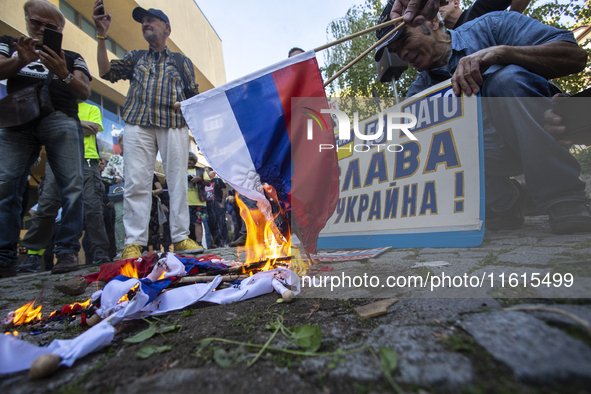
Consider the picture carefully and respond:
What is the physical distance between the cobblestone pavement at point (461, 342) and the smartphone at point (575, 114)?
1.24 m

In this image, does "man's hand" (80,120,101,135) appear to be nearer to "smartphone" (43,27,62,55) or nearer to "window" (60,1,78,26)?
"smartphone" (43,27,62,55)

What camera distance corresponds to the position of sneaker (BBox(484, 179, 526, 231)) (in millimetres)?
3021

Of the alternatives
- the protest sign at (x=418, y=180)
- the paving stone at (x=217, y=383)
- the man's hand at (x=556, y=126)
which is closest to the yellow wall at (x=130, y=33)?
the protest sign at (x=418, y=180)

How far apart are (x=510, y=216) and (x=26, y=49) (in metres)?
4.88

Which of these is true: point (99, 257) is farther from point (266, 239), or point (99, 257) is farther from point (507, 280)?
point (507, 280)

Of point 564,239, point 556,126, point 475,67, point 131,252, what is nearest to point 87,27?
point 131,252

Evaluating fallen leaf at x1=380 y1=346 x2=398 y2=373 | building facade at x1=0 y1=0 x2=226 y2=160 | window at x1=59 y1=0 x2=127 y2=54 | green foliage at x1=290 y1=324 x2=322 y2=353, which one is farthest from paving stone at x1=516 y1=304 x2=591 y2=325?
window at x1=59 y1=0 x2=127 y2=54

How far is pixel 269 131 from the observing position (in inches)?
84.6

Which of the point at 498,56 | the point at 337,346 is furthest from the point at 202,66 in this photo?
the point at 337,346

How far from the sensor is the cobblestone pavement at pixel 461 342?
604mm

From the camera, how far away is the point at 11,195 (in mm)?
2641

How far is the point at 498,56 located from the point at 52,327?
10.9 feet

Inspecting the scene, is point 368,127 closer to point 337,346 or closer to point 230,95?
point 230,95

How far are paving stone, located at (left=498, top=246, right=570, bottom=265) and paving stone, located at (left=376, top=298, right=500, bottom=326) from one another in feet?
2.38
